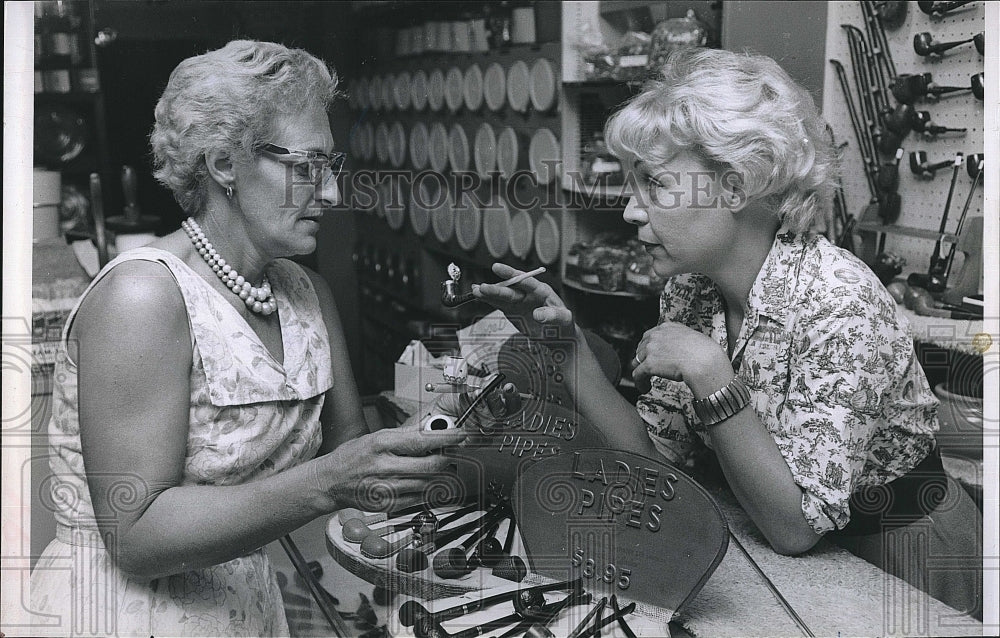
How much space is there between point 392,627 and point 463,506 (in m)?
0.26

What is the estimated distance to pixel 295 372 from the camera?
1365 millimetres

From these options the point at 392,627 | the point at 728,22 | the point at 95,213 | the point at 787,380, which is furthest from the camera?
the point at 728,22

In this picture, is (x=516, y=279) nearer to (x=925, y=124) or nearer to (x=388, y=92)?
(x=925, y=124)

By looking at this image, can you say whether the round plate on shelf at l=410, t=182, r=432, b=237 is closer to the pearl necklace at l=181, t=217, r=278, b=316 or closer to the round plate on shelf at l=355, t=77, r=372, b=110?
the round plate on shelf at l=355, t=77, r=372, b=110

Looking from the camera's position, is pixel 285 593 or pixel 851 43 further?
pixel 851 43

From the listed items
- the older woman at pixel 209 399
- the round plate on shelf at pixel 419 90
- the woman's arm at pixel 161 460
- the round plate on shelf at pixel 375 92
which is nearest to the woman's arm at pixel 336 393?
the older woman at pixel 209 399

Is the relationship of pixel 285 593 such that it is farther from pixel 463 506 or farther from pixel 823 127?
pixel 823 127

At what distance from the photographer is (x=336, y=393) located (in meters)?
1.52

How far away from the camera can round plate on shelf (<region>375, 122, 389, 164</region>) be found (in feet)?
11.2

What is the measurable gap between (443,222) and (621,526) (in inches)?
91.4

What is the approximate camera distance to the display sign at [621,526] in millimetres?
1205

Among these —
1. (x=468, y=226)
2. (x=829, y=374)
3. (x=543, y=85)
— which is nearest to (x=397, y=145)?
(x=468, y=226)

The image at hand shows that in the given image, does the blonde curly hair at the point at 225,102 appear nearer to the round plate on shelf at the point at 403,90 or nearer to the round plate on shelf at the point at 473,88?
the round plate on shelf at the point at 403,90

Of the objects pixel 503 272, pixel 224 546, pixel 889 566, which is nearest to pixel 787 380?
pixel 889 566
